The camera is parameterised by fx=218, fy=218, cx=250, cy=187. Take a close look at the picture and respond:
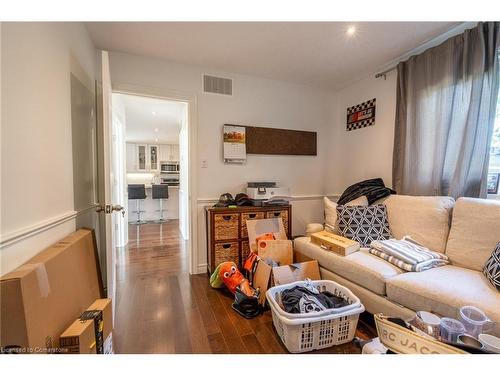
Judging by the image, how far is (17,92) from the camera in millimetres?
950

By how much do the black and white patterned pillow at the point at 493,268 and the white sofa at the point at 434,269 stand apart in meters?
0.03

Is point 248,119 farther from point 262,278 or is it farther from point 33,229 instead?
point 33,229

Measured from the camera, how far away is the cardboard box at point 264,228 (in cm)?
242

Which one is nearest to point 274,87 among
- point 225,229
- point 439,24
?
point 439,24

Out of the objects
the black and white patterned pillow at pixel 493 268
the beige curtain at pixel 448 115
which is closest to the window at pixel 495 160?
the beige curtain at pixel 448 115

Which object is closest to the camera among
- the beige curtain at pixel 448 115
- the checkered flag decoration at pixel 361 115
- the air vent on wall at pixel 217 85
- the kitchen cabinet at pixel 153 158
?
the beige curtain at pixel 448 115

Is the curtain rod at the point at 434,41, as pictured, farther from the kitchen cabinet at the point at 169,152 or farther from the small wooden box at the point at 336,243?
the kitchen cabinet at the point at 169,152

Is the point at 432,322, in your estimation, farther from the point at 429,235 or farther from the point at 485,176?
the point at 485,176

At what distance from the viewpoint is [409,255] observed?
5.13 feet

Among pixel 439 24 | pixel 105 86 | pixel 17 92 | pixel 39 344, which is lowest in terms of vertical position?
pixel 39 344

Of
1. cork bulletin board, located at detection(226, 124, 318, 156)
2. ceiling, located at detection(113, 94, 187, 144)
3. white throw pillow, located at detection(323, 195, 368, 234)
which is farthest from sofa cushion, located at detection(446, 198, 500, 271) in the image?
ceiling, located at detection(113, 94, 187, 144)

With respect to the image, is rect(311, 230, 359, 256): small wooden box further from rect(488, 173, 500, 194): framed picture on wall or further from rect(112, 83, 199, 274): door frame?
rect(112, 83, 199, 274): door frame

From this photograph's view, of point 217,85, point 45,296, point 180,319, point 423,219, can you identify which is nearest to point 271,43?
point 217,85

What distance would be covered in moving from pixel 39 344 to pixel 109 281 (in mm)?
785
